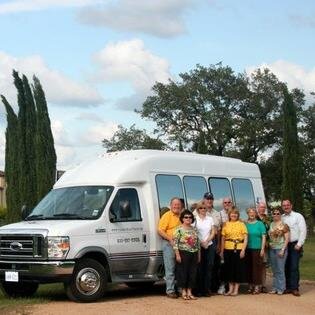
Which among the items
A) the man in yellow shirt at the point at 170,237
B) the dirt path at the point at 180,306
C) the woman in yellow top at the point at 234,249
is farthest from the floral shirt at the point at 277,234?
the man in yellow shirt at the point at 170,237

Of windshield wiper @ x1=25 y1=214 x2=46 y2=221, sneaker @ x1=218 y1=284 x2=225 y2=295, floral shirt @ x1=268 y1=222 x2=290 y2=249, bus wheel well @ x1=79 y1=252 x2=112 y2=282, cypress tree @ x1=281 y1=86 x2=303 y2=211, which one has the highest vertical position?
cypress tree @ x1=281 y1=86 x2=303 y2=211

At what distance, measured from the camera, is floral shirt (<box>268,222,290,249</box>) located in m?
13.9

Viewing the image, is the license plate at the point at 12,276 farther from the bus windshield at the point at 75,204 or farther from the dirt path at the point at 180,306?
the bus windshield at the point at 75,204

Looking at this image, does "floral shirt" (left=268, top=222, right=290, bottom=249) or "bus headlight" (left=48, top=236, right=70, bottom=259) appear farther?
"floral shirt" (left=268, top=222, right=290, bottom=249)

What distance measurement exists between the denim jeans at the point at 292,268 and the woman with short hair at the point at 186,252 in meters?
2.39

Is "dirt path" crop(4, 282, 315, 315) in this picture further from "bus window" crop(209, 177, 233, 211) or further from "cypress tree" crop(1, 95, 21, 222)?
"cypress tree" crop(1, 95, 21, 222)

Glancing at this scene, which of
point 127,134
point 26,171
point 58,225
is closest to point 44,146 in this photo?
point 26,171

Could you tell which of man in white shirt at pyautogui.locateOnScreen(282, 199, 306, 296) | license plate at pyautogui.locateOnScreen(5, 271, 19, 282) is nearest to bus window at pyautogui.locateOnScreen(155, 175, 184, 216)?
man in white shirt at pyautogui.locateOnScreen(282, 199, 306, 296)

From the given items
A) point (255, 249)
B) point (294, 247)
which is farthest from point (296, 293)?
Answer: point (255, 249)

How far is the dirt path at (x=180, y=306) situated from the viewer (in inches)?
438

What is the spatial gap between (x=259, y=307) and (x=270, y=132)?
43737mm

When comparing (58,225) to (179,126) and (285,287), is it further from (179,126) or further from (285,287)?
(179,126)

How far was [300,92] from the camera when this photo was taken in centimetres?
5634

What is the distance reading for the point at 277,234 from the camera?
1397 cm
